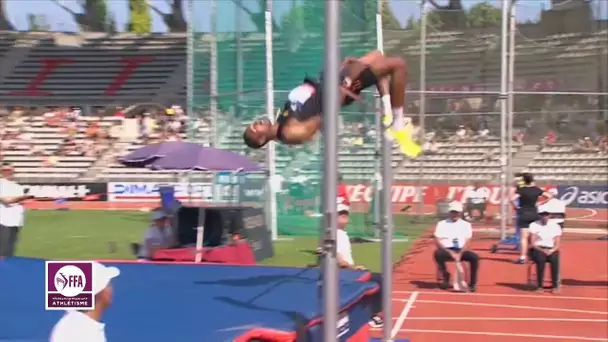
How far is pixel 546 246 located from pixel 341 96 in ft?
22.0

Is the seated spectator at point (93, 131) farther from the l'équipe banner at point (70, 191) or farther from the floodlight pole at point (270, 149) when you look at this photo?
the floodlight pole at point (270, 149)

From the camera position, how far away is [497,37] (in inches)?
594

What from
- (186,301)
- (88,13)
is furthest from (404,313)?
(186,301)

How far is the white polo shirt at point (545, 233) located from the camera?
31.4ft

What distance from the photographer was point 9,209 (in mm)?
9109

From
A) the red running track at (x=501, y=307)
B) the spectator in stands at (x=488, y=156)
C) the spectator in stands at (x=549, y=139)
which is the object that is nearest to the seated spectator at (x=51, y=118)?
the red running track at (x=501, y=307)

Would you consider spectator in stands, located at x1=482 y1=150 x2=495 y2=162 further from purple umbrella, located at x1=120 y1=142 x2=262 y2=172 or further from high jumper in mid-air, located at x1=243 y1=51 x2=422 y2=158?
high jumper in mid-air, located at x1=243 y1=51 x2=422 y2=158

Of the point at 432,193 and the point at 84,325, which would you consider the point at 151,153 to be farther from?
the point at 432,193

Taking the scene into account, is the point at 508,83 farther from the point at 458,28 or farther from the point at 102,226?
the point at 102,226

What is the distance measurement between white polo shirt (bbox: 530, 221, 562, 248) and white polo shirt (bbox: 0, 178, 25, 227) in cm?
541

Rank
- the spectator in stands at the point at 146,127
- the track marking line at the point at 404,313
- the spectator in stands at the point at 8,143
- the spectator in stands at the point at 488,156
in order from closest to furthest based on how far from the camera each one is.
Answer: the track marking line at the point at 404,313
the spectator in stands at the point at 8,143
the spectator in stands at the point at 488,156
the spectator in stands at the point at 146,127

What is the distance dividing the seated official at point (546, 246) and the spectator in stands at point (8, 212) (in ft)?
17.8

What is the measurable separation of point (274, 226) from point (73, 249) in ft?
9.61

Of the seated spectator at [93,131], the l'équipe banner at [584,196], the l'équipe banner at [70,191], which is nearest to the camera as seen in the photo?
the seated spectator at [93,131]
